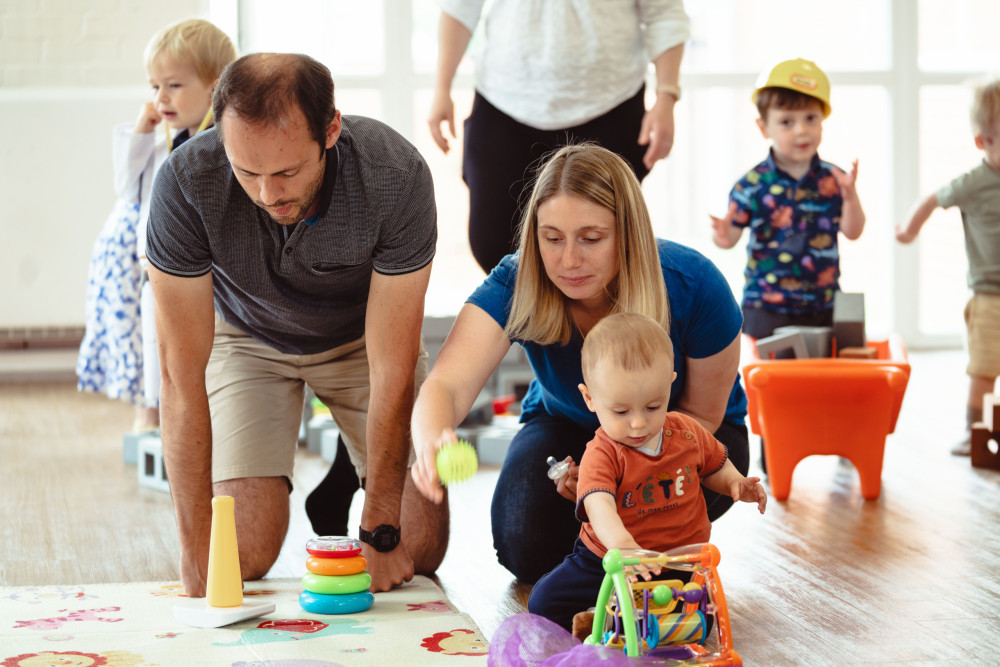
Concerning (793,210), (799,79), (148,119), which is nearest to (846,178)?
(793,210)

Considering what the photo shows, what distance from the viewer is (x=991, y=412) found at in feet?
8.68

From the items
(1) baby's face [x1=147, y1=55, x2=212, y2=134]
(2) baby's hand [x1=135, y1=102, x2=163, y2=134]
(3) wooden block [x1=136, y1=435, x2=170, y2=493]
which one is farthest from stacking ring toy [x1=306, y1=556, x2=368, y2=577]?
(2) baby's hand [x1=135, y1=102, x2=163, y2=134]

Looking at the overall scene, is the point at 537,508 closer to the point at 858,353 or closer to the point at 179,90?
the point at 858,353

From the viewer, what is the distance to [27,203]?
14.3 feet

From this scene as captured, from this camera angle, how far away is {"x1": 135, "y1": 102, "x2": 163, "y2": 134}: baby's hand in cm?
255

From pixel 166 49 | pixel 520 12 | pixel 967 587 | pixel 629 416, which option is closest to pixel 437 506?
pixel 629 416

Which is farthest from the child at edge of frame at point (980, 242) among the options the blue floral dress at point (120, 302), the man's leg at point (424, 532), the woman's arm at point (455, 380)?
the blue floral dress at point (120, 302)

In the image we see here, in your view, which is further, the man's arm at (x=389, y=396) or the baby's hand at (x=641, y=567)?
the man's arm at (x=389, y=396)

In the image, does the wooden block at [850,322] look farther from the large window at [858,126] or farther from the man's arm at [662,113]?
the large window at [858,126]

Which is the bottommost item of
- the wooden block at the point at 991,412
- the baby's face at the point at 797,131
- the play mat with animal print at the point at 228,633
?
the play mat with animal print at the point at 228,633

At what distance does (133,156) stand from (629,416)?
173 centimetres

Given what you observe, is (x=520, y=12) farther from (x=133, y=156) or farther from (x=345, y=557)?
(x=345, y=557)

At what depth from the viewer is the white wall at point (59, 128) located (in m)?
4.30

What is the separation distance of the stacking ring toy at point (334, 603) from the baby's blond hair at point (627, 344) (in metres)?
0.49
